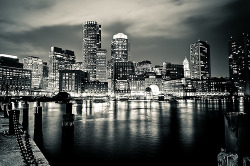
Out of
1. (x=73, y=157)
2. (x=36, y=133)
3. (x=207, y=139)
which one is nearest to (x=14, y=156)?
(x=73, y=157)

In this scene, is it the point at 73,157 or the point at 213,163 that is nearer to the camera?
the point at 213,163

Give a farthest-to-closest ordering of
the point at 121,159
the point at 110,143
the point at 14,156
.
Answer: the point at 110,143 → the point at 121,159 → the point at 14,156

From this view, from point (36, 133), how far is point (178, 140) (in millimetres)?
19197

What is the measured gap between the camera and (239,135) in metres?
5.99

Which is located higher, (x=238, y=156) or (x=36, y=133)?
(x=238, y=156)

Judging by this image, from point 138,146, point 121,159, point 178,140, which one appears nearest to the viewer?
point 121,159

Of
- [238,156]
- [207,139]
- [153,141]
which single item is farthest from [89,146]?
[238,156]

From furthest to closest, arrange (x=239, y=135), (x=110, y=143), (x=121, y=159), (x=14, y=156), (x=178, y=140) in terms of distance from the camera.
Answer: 1. (x=178, y=140)
2. (x=110, y=143)
3. (x=121, y=159)
4. (x=14, y=156)
5. (x=239, y=135)

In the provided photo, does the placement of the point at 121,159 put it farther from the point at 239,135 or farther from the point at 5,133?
the point at 239,135

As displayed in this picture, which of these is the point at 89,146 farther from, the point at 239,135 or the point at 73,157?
the point at 239,135

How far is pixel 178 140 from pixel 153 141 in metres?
3.54

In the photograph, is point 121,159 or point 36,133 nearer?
point 121,159

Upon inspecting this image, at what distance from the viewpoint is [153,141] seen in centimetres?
2942

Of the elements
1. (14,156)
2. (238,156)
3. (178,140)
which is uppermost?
(238,156)
